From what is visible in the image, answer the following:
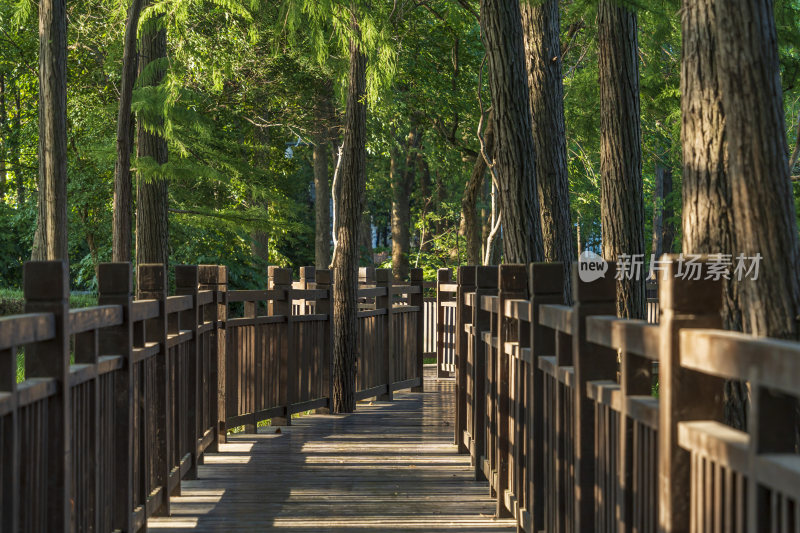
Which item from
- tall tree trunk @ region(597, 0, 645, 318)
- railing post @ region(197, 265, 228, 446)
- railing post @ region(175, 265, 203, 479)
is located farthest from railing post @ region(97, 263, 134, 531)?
tall tree trunk @ region(597, 0, 645, 318)

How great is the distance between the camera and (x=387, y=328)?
13461mm

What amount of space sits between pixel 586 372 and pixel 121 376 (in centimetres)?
260

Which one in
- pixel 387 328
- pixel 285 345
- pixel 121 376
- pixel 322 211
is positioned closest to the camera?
pixel 121 376

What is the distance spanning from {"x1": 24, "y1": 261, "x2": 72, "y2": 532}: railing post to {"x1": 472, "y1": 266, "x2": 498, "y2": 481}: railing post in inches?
171

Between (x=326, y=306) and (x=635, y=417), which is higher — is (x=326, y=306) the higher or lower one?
the higher one

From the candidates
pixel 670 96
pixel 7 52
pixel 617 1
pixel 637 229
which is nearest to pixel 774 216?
pixel 617 1

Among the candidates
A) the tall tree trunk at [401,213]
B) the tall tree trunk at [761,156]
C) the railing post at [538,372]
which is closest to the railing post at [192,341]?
the railing post at [538,372]

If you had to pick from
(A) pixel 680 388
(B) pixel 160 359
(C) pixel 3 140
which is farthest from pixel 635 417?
(C) pixel 3 140

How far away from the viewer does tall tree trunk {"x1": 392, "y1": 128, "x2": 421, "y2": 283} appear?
1235 inches

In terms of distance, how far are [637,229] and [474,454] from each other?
4.62 metres

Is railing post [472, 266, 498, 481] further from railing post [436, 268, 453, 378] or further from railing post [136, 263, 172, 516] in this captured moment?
railing post [436, 268, 453, 378]

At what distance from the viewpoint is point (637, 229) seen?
462 inches

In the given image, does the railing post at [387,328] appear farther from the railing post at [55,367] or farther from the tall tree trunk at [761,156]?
the railing post at [55,367]

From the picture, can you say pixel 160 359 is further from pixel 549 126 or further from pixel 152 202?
pixel 152 202
